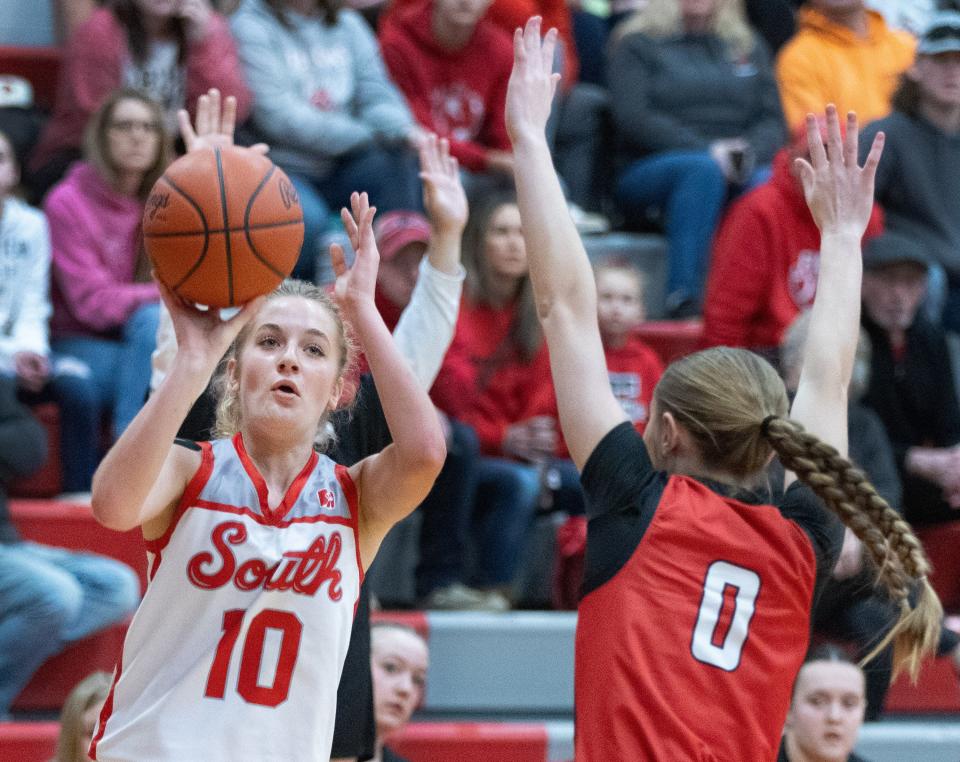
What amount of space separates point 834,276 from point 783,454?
1.70 feet

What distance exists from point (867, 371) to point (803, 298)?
52 cm

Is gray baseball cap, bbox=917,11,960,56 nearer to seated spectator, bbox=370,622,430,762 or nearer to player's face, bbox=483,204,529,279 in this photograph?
player's face, bbox=483,204,529,279

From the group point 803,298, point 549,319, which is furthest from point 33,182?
point 549,319

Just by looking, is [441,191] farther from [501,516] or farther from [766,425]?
[501,516]

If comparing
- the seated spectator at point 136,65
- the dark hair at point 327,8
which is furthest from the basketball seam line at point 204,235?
the dark hair at point 327,8

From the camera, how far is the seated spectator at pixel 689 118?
6996mm

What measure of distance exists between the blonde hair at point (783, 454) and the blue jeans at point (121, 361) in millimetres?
2782

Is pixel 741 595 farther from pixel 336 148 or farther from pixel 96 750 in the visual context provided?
pixel 336 148

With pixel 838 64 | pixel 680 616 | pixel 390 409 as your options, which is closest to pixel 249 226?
pixel 390 409

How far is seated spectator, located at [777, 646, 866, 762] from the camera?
4410 millimetres

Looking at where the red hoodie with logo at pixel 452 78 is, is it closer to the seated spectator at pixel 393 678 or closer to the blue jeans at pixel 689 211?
the blue jeans at pixel 689 211

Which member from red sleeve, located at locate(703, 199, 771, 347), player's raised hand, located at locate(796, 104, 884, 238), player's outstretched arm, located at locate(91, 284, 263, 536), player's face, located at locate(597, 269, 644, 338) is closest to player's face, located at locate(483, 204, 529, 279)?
player's face, located at locate(597, 269, 644, 338)

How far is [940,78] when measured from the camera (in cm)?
702

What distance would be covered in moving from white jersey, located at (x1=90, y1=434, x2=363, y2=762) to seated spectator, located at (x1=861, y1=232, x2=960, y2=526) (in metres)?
3.90
